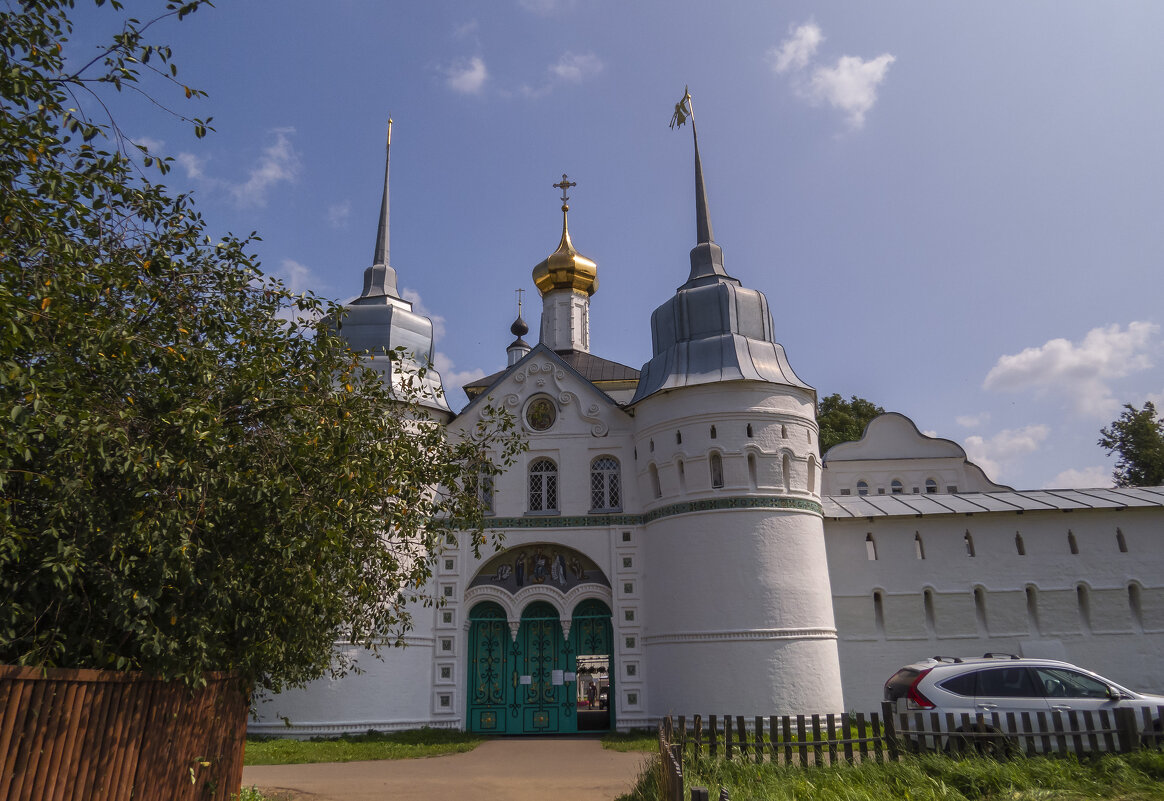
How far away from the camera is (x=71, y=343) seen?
17.7ft

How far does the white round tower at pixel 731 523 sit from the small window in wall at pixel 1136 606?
642 cm

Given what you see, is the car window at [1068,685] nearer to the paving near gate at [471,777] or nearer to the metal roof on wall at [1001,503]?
the paving near gate at [471,777]

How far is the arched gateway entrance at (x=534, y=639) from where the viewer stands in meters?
17.3

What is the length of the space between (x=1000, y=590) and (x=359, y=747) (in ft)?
43.7

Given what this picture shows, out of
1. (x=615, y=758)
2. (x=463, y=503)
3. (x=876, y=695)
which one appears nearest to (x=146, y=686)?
(x=463, y=503)

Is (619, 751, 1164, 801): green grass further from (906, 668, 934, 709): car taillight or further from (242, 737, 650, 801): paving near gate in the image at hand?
(242, 737, 650, 801): paving near gate

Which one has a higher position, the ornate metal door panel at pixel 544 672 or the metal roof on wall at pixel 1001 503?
the metal roof on wall at pixel 1001 503

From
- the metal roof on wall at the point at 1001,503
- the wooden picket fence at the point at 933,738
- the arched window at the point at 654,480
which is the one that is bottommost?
the wooden picket fence at the point at 933,738

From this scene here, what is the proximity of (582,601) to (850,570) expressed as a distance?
587cm

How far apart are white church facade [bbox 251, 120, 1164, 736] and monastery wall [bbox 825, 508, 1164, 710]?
4 centimetres

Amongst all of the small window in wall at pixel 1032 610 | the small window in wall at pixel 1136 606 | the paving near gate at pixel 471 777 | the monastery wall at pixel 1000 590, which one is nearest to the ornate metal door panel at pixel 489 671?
the paving near gate at pixel 471 777

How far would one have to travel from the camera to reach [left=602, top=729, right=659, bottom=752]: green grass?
1424cm

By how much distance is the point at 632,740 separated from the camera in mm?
15383

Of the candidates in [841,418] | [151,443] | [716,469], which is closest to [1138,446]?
[841,418]
